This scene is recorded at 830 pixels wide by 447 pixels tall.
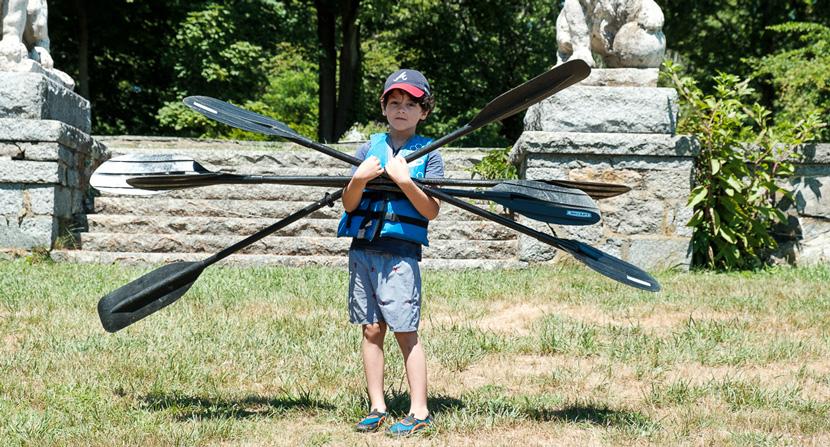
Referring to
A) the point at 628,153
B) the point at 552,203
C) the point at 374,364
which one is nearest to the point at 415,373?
the point at 374,364

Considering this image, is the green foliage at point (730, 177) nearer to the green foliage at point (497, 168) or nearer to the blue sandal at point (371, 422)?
the green foliage at point (497, 168)

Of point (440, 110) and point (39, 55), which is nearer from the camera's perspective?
point (39, 55)

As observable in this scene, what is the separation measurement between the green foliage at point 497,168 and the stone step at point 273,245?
608 mm

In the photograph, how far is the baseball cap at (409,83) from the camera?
124 inches

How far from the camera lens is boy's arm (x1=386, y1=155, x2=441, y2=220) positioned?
9.77 ft

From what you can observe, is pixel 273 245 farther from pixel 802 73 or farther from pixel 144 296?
pixel 802 73

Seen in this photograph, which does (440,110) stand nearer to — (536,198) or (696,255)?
(696,255)

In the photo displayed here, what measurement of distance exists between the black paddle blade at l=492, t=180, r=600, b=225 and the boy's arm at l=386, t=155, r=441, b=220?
0.85 ft

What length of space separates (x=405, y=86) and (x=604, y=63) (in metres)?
4.58

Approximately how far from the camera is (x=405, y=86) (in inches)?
124

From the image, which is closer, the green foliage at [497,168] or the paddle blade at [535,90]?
the paddle blade at [535,90]

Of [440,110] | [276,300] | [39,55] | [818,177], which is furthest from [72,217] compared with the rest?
[440,110]

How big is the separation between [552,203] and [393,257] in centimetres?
63

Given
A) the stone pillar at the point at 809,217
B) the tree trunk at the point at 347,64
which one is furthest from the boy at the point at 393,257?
the tree trunk at the point at 347,64
